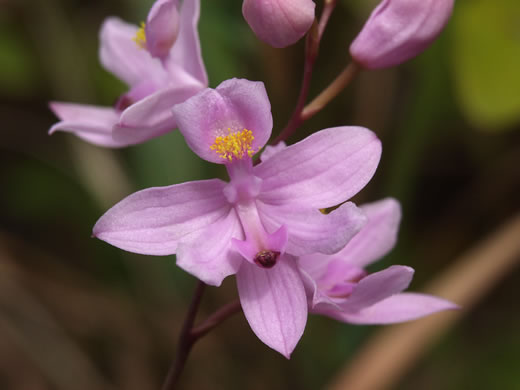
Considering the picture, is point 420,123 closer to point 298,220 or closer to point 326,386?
point 326,386

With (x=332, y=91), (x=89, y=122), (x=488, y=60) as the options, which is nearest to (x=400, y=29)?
(x=332, y=91)

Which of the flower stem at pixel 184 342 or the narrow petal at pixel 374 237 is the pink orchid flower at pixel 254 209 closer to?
the flower stem at pixel 184 342

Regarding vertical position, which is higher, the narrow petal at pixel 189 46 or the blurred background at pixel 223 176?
the narrow petal at pixel 189 46

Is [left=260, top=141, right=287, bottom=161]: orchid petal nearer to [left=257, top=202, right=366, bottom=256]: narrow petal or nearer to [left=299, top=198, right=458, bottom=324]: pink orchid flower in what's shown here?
[left=257, top=202, right=366, bottom=256]: narrow petal

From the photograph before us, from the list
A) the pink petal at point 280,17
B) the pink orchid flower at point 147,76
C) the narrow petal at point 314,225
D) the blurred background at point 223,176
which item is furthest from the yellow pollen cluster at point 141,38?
the blurred background at point 223,176

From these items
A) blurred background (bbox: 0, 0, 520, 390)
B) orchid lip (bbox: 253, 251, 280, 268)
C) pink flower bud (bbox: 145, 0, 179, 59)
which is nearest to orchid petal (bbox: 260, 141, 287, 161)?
orchid lip (bbox: 253, 251, 280, 268)
